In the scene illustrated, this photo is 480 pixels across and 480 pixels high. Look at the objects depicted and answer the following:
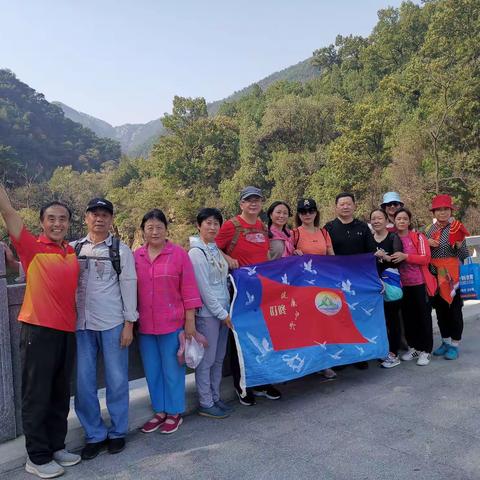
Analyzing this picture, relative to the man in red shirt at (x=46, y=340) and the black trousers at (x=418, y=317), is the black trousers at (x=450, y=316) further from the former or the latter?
the man in red shirt at (x=46, y=340)

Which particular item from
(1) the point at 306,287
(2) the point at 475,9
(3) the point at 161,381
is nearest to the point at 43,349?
(3) the point at 161,381

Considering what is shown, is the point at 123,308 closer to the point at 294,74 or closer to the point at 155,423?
the point at 155,423

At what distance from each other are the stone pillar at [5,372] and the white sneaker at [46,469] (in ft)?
1.14

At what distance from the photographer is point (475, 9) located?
24688 millimetres

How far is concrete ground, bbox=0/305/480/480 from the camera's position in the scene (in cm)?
251

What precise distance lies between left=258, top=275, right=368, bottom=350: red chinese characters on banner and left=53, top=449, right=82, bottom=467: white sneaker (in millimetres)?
1610

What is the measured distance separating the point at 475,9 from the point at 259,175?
21.3 m

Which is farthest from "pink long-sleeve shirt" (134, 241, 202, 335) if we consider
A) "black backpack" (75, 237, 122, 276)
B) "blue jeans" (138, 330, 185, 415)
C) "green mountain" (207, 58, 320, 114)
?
"green mountain" (207, 58, 320, 114)

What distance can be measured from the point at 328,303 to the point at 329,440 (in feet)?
4.34

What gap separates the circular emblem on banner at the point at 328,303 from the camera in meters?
3.88

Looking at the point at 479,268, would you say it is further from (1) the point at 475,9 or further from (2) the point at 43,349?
(1) the point at 475,9

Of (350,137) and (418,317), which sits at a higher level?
(350,137)

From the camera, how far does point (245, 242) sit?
3658 mm

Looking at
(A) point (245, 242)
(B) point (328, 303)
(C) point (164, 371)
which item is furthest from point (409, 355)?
(C) point (164, 371)
